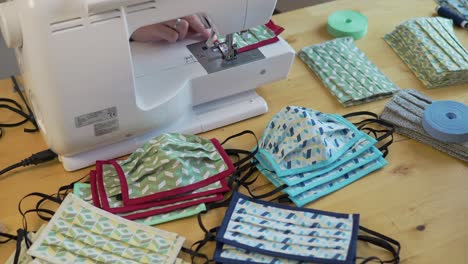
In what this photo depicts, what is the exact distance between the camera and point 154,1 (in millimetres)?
975

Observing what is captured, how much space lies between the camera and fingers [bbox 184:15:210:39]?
120 centimetres

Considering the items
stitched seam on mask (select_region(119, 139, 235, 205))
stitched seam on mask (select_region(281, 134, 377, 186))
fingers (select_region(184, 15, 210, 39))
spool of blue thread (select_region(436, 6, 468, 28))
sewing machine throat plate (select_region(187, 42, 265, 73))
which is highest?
fingers (select_region(184, 15, 210, 39))

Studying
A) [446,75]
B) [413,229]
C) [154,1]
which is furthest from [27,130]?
[446,75]

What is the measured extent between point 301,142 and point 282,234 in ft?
0.65

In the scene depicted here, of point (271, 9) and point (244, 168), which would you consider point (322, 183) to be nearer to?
point (244, 168)

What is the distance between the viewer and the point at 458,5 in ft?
5.10

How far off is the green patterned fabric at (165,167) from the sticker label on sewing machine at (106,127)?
6cm

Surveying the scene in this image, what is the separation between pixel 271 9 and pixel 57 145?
0.48m

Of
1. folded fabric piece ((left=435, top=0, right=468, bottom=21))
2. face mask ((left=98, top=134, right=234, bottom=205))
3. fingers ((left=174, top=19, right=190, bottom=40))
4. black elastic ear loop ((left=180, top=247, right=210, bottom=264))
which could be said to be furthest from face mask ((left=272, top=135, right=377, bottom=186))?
folded fabric piece ((left=435, top=0, right=468, bottom=21))

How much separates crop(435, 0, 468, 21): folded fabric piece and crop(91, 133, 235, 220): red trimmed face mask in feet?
2.78

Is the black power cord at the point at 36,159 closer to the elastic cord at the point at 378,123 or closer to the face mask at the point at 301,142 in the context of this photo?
the face mask at the point at 301,142

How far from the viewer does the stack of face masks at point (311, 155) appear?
109cm

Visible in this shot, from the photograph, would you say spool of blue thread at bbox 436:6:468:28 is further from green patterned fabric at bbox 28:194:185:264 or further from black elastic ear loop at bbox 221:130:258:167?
green patterned fabric at bbox 28:194:185:264

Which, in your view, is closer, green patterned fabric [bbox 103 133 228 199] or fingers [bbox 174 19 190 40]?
green patterned fabric [bbox 103 133 228 199]
